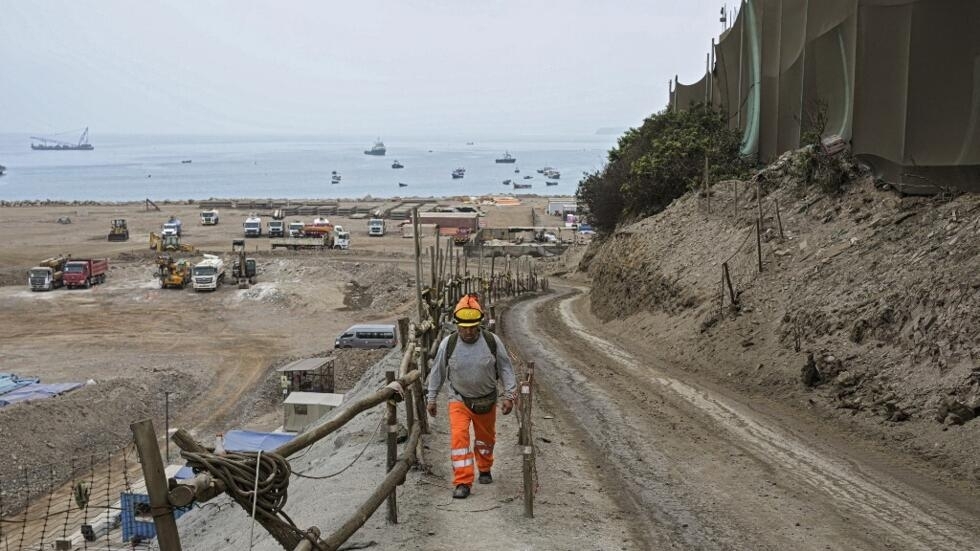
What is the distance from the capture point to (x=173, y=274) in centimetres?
5606

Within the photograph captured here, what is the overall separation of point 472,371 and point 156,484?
3717 mm

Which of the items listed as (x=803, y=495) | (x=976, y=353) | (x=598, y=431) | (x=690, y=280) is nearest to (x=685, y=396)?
(x=598, y=431)

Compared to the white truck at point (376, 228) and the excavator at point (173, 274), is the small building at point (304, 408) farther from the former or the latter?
the white truck at point (376, 228)

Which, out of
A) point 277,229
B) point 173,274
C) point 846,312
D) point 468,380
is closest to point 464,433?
point 468,380

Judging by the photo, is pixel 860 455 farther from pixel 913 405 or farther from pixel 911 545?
pixel 911 545

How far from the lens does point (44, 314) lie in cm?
4769

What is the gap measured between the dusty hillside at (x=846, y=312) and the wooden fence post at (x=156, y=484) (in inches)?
362

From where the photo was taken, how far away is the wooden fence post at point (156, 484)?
4.98 m

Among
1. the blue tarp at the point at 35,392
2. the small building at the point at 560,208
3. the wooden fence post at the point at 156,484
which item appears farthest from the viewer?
the small building at the point at 560,208

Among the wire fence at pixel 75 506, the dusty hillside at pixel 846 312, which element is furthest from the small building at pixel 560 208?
the wire fence at pixel 75 506

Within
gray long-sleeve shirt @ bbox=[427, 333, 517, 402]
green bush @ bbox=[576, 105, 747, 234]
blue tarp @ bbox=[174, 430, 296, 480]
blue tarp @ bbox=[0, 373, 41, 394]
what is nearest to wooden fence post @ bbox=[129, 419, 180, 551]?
gray long-sleeve shirt @ bbox=[427, 333, 517, 402]

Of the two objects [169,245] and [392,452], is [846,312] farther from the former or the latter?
[169,245]

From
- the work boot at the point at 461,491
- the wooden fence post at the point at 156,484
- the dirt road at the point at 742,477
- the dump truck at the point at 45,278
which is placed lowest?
the dump truck at the point at 45,278

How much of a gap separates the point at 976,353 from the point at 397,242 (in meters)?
70.2
